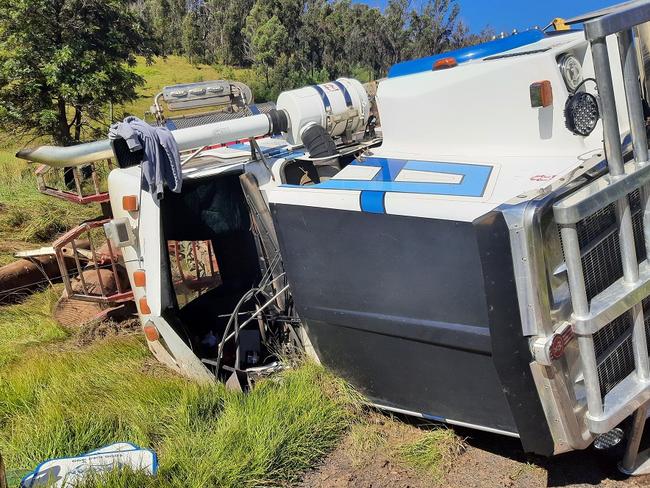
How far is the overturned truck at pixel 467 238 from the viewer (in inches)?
110

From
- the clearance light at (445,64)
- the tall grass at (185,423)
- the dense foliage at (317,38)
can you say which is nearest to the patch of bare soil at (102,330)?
the tall grass at (185,423)

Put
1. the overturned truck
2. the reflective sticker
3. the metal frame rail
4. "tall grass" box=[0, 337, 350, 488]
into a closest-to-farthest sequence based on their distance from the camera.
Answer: the metal frame rail, the overturned truck, the reflective sticker, "tall grass" box=[0, 337, 350, 488]

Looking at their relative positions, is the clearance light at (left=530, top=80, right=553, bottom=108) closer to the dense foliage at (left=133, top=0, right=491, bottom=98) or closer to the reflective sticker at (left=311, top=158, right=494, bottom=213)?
the reflective sticker at (left=311, top=158, right=494, bottom=213)

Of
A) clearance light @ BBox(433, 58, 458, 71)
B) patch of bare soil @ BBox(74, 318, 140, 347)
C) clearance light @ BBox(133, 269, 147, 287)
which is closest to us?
clearance light @ BBox(433, 58, 458, 71)

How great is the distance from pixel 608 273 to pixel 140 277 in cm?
295

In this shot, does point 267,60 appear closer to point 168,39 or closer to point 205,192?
point 168,39

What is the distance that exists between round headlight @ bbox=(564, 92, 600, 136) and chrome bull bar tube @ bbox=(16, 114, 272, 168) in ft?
6.55

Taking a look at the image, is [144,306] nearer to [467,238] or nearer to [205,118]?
[205,118]

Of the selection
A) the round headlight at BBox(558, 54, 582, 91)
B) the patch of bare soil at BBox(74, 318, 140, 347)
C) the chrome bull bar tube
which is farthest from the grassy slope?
the round headlight at BBox(558, 54, 582, 91)

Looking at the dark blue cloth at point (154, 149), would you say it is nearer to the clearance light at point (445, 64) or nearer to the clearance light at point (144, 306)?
the clearance light at point (144, 306)

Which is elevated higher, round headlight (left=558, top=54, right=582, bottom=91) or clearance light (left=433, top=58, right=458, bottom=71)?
clearance light (left=433, top=58, right=458, bottom=71)

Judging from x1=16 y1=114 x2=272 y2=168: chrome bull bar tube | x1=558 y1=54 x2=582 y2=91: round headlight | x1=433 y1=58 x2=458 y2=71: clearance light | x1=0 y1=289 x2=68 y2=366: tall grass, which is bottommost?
x1=0 y1=289 x2=68 y2=366: tall grass

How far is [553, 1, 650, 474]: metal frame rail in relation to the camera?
268cm

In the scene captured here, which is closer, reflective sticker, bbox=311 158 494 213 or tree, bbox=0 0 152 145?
reflective sticker, bbox=311 158 494 213
